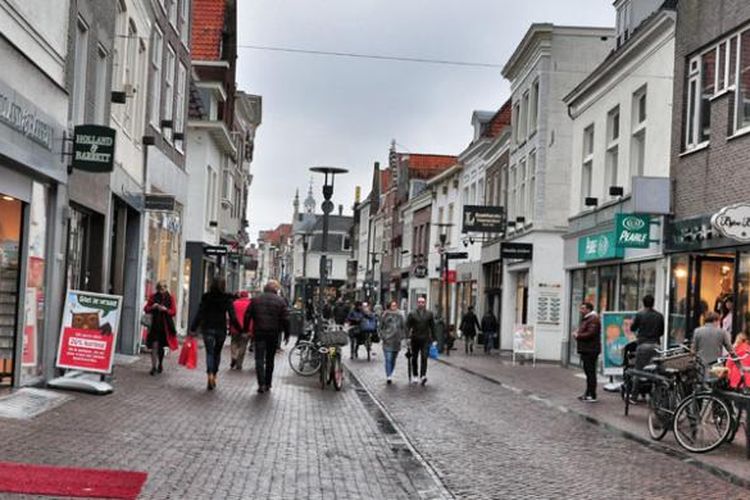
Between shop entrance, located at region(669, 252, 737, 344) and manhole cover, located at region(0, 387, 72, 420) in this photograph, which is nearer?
manhole cover, located at region(0, 387, 72, 420)

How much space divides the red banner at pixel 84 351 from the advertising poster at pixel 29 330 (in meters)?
0.36

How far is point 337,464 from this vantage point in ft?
30.5

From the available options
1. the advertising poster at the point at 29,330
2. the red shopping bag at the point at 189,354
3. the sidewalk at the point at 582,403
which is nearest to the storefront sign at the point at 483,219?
the sidewalk at the point at 582,403

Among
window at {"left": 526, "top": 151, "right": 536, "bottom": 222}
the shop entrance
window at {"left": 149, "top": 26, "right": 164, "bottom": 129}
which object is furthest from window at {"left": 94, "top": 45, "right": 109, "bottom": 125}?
window at {"left": 526, "top": 151, "right": 536, "bottom": 222}

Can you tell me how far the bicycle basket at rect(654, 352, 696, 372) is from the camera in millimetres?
12750

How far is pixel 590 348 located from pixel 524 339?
1167 centimetres

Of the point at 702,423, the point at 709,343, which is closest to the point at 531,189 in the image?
the point at 709,343

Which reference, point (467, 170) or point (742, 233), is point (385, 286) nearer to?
point (467, 170)

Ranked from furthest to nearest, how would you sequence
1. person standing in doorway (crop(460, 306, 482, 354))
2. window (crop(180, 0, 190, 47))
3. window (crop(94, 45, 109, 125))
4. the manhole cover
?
person standing in doorway (crop(460, 306, 482, 354)), window (crop(180, 0, 190, 47)), window (crop(94, 45, 109, 125)), the manhole cover

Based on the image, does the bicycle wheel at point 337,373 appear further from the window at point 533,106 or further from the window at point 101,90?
Result: the window at point 533,106

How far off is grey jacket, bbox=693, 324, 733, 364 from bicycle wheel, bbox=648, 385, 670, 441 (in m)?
1.23

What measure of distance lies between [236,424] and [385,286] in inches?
2487

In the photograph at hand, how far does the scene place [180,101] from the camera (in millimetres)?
27156

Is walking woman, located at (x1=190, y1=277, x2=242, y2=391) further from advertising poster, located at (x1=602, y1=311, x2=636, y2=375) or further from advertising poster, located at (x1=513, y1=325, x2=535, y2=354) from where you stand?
advertising poster, located at (x1=513, y1=325, x2=535, y2=354)
